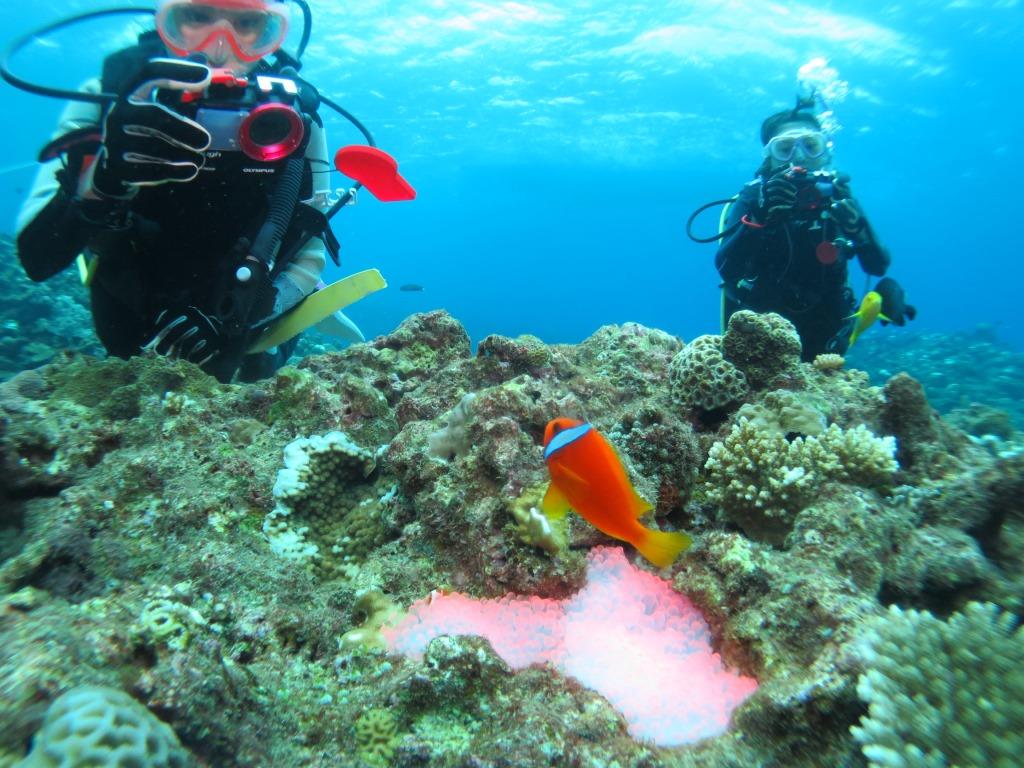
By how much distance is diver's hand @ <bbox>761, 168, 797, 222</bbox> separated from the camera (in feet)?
24.5

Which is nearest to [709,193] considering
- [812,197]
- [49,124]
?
[812,197]

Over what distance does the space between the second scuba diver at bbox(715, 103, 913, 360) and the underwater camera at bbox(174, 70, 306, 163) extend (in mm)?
6199

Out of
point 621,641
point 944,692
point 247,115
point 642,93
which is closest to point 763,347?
point 621,641

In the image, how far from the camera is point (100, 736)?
126cm

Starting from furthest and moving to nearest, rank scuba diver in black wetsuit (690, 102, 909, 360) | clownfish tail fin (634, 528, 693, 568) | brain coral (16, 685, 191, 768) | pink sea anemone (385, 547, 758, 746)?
1. scuba diver in black wetsuit (690, 102, 909, 360)
2. pink sea anemone (385, 547, 758, 746)
3. clownfish tail fin (634, 528, 693, 568)
4. brain coral (16, 685, 191, 768)

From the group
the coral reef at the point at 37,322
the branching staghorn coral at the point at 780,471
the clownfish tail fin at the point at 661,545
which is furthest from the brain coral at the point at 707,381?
the coral reef at the point at 37,322

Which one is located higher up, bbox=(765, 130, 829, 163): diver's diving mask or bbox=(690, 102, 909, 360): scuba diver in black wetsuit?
bbox=(765, 130, 829, 163): diver's diving mask

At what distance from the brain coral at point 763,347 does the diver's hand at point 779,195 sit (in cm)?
359

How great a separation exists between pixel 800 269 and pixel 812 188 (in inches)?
44.6

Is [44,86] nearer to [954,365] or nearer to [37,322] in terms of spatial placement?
[37,322]

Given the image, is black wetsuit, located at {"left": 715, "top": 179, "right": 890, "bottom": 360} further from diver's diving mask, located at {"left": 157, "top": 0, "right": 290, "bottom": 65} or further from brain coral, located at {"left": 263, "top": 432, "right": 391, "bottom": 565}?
brain coral, located at {"left": 263, "top": 432, "right": 391, "bottom": 565}

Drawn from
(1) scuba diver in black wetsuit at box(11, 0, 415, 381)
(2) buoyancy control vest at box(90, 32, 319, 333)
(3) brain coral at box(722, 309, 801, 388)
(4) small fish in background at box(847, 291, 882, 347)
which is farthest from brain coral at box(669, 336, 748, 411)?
(2) buoyancy control vest at box(90, 32, 319, 333)

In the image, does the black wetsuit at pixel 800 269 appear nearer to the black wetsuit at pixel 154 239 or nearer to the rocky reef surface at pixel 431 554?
the rocky reef surface at pixel 431 554

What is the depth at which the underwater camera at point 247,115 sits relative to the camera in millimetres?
4000
